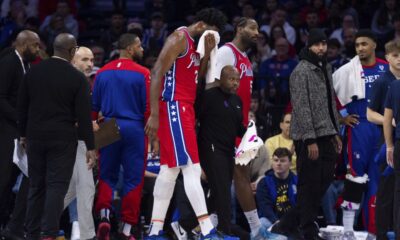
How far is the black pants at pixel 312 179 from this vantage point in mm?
10250

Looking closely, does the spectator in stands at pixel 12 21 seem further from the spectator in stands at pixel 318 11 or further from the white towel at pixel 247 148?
the white towel at pixel 247 148

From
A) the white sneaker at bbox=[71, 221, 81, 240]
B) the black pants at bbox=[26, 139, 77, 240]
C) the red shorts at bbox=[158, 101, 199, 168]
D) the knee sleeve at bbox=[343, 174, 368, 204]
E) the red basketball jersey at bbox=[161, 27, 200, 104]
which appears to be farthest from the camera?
the knee sleeve at bbox=[343, 174, 368, 204]

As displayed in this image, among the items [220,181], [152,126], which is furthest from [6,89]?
[220,181]

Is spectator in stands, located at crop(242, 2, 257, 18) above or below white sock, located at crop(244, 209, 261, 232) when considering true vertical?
above

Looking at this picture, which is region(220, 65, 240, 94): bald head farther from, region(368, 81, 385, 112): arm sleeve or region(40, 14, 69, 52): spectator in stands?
region(40, 14, 69, 52): spectator in stands

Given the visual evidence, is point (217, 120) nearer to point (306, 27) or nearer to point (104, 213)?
point (104, 213)

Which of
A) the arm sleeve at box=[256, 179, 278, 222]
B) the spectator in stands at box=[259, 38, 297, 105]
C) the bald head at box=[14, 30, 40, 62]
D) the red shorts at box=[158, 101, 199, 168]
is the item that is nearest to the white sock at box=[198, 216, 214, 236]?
the red shorts at box=[158, 101, 199, 168]

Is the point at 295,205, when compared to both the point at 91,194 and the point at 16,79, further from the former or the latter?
the point at 16,79

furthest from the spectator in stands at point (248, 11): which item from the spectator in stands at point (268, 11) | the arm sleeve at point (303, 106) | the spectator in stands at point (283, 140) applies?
the arm sleeve at point (303, 106)

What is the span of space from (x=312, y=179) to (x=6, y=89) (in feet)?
10.2

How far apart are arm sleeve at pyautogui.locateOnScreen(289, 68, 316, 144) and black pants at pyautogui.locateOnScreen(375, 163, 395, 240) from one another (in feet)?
3.05

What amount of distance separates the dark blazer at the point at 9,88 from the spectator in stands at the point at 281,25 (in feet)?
21.7

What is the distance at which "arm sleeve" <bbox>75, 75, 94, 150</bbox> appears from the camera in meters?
8.90

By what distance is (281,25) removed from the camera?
52.4ft
